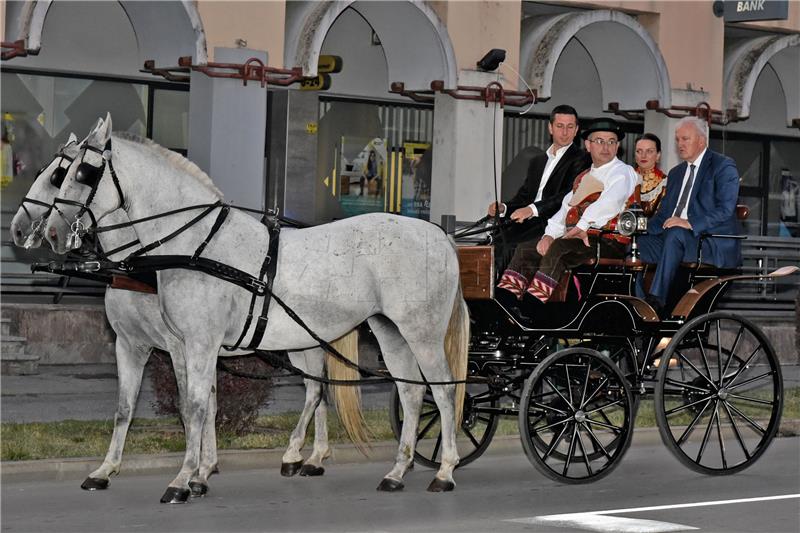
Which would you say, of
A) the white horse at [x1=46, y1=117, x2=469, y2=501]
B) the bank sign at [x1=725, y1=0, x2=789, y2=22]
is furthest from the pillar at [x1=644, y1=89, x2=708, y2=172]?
the white horse at [x1=46, y1=117, x2=469, y2=501]

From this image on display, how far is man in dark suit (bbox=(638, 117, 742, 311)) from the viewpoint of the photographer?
1129 cm

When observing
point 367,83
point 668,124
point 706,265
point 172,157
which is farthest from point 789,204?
point 172,157

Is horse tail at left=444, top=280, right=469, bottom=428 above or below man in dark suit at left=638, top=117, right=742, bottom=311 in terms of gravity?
below

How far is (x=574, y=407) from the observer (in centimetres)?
1066

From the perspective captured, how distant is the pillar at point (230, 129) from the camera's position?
1794 cm

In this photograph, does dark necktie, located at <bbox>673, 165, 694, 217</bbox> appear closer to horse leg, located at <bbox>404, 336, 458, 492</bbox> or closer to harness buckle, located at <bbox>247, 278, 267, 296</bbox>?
horse leg, located at <bbox>404, 336, 458, 492</bbox>

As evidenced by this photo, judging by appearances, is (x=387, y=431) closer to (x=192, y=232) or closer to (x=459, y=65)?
(x=192, y=232)

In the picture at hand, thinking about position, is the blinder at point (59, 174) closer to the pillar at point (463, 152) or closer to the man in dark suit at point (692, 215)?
the man in dark suit at point (692, 215)

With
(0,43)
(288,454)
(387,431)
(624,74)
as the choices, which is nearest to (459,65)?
(624,74)

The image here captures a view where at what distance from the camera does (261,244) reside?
9891 mm

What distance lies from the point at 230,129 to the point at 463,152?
11.4 feet

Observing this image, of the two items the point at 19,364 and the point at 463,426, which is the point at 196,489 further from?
the point at 19,364

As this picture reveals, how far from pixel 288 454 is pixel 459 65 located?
33.1ft

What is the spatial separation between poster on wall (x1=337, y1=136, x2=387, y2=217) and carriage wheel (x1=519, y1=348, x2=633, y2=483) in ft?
39.1
